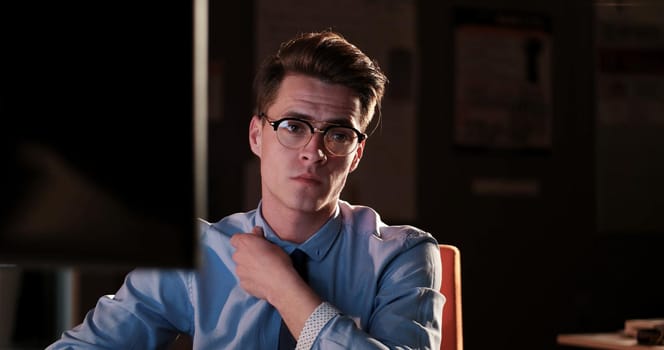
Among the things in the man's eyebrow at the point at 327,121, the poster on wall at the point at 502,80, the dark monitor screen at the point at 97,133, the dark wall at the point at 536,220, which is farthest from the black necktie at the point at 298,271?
the poster on wall at the point at 502,80

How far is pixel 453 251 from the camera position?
202 cm

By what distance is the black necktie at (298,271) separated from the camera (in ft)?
5.88

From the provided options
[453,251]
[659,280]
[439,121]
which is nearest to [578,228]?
[659,280]

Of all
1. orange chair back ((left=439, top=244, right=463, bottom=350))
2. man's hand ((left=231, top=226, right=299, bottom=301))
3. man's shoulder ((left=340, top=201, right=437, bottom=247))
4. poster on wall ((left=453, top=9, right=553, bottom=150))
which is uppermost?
poster on wall ((left=453, top=9, right=553, bottom=150))

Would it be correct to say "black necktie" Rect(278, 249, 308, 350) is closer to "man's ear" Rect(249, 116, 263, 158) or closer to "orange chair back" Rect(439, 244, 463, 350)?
"man's ear" Rect(249, 116, 263, 158)

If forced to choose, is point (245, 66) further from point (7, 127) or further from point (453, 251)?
point (7, 127)

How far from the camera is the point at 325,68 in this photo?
5.86ft

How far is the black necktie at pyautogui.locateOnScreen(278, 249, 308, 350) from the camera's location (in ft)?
5.88

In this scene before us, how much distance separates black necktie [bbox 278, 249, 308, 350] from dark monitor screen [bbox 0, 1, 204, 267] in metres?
1.09

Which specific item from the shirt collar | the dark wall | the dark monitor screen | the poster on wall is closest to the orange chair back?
the shirt collar

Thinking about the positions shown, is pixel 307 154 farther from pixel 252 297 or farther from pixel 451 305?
pixel 451 305

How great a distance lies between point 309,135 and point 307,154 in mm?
48

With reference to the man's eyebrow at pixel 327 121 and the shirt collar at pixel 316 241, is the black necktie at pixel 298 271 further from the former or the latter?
the man's eyebrow at pixel 327 121

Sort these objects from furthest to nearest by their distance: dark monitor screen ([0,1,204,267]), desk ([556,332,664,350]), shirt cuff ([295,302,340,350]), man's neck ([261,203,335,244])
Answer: desk ([556,332,664,350]) < man's neck ([261,203,335,244]) < shirt cuff ([295,302,340,350]) < dark monitor screen ([0,1,204,267])
